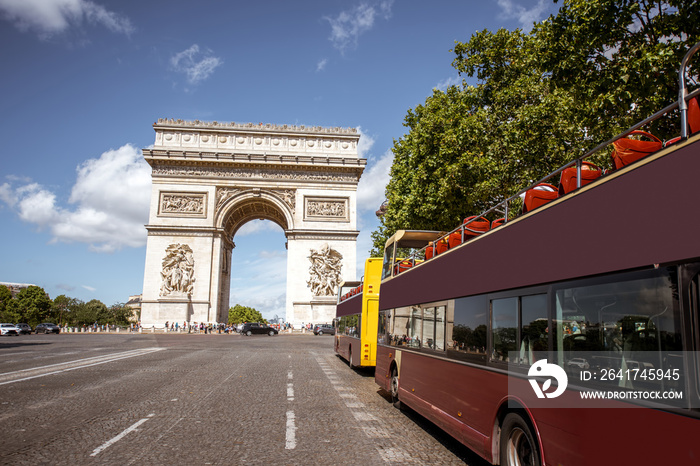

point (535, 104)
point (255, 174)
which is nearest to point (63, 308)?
point (255, 174)

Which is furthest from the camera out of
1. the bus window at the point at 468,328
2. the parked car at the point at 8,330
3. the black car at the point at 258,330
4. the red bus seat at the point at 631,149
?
the parked car at the point at 8,330

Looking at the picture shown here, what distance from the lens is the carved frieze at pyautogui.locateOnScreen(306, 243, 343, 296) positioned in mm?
42594

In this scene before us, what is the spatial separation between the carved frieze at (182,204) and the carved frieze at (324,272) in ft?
33.1

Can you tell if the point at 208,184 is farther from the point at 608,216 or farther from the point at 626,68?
the point at 608,216

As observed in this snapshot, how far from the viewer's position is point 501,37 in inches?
681

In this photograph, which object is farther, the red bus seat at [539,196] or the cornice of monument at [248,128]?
the cornice of monument at [248,128]

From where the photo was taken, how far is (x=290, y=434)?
6.26 meters

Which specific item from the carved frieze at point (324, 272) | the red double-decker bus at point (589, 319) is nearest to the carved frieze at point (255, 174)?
the carved frieze at point (324, 272)

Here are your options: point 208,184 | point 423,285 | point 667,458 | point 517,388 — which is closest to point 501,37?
point 423,285

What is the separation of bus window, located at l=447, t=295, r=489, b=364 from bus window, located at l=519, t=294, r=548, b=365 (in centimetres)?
71

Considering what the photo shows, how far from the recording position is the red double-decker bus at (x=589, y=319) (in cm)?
266

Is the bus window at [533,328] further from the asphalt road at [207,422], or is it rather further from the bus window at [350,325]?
the bus window at [350,325]

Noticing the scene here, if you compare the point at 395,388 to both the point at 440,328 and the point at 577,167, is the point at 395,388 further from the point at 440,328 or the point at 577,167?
the point at 577,167

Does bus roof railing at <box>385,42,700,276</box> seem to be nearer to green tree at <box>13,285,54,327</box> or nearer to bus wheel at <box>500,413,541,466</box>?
bus wheel at <box>500,413,541,466</box>
